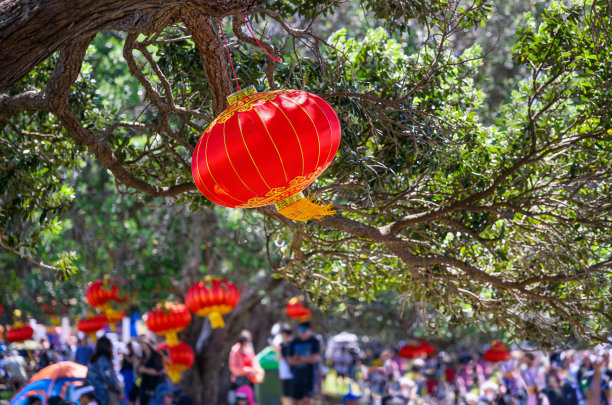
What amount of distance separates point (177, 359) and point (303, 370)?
2515mm

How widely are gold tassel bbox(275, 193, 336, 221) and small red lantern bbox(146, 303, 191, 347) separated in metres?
7.43

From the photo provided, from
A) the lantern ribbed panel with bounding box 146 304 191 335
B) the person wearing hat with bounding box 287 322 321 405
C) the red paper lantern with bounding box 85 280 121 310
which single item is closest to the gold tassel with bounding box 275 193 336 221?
the person wearing hat with bounding box 287 322 321 405

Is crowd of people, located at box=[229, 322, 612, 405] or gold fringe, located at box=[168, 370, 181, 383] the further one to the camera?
gold fringe, located at box=[168, 370, 181, 383]

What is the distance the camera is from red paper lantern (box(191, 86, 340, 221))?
287 cm

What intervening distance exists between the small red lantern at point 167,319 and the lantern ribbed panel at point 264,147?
7.77 meters

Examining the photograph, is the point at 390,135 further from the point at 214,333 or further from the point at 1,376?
the point at 1,376

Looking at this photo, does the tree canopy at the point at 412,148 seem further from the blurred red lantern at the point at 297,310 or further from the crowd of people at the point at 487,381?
the blurred red lantern at the point at 297,310

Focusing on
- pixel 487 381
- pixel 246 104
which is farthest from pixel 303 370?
pixel 246 104

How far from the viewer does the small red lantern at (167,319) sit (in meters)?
10.4

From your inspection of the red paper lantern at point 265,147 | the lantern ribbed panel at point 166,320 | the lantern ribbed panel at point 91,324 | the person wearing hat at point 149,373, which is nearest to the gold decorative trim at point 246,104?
the red paper lantern at point 265,147

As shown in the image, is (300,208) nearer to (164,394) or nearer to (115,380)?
(115,380)

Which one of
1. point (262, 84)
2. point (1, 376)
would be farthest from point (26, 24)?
point (1, 376)

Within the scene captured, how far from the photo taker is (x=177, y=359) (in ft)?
35.9

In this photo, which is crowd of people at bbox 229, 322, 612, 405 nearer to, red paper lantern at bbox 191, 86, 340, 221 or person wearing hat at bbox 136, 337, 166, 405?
person wearing hat at bbox 136, 337, 166, 405
